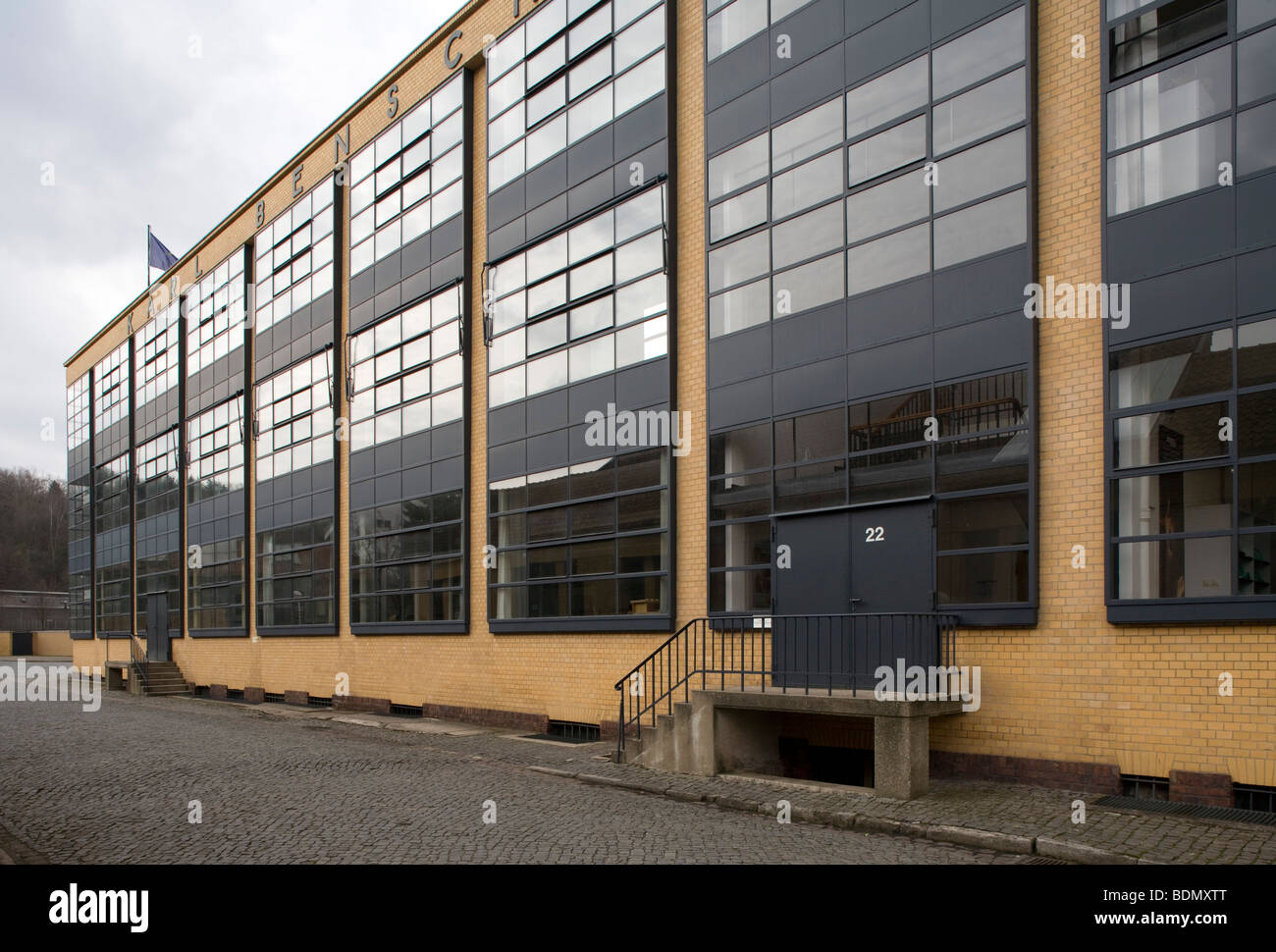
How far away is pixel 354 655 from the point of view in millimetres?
23156

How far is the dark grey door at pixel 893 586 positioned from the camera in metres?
11.1

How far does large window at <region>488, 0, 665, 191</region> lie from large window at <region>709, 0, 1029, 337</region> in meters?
2.06

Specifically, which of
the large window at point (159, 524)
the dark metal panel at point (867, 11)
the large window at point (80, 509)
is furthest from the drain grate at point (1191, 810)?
the large window at point (80, 509)

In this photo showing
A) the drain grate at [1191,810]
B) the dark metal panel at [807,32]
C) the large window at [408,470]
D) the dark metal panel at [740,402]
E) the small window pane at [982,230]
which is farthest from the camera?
the large window at [408,470]

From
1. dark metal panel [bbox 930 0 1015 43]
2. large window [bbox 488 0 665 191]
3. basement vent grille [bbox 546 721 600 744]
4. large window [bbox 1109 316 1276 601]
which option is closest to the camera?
large window [bbox 1109 316 1276 601]

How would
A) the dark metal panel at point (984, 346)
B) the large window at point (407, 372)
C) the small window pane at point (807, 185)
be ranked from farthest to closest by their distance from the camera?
1. the large window at point (407, 372)
2. the small window pane at point (807, 185)
3. the dark metal panel at point (984, 346)

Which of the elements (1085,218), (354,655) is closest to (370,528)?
(354,655)

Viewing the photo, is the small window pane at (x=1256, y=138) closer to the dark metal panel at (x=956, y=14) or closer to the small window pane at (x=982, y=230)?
the small window pane at (x=982, y=230)

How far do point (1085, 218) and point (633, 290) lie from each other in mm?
7314

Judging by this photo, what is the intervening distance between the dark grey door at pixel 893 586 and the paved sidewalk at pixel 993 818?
4.84 feet

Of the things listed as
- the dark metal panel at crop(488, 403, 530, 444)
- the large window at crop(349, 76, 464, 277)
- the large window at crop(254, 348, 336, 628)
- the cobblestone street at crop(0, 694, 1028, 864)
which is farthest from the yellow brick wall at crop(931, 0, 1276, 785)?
the large window at crop(254, 348, 336, 628)

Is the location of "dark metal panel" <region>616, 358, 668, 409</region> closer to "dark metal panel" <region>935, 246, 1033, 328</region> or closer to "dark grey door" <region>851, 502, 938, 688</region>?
"dark grey door" <region>851, 502, 938, 688</region>

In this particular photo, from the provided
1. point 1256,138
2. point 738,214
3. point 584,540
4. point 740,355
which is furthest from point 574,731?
point 1256,138

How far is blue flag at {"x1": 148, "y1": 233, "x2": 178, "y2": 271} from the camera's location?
118 feet
